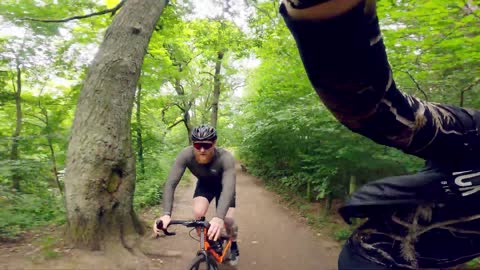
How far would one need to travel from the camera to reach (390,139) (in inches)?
26.4

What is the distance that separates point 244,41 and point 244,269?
9.05 meters

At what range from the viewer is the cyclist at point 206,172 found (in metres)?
3.70

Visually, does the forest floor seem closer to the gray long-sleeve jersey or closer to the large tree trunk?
the large tree trunk

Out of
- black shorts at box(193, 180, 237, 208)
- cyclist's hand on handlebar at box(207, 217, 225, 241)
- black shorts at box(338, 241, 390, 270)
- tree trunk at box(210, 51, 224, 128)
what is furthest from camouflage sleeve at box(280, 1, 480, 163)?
tree trunk at box(210, 51, 224, 128)

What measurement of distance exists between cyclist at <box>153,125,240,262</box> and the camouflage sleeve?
2905mm

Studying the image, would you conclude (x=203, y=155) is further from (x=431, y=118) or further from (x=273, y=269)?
(x=431, y=118)

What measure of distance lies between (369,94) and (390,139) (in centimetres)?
18

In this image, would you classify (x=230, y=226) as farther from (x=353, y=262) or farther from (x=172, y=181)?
(x=353, y=262)

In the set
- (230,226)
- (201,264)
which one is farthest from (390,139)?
(230,226)

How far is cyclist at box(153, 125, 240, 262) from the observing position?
370 cm

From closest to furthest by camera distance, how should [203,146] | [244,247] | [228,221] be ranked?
[203,146] < [228,221] < [244,247]

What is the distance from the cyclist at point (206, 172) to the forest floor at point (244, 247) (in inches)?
55.7

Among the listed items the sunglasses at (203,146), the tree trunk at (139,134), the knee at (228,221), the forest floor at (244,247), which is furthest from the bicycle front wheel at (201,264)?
the tree trunk at (139,134)

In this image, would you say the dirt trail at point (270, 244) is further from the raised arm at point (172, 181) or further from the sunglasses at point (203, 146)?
the sunglasses at point (203, 146)
